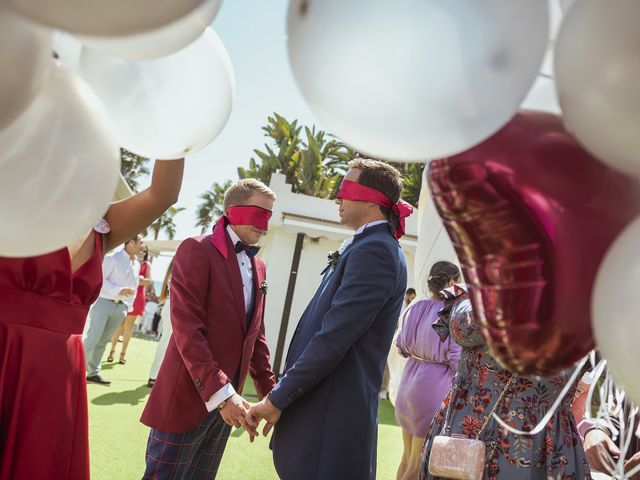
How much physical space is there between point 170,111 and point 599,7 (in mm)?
743

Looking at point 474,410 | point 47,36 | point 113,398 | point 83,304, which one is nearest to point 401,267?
point 474,410

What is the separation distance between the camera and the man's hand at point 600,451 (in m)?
2.18

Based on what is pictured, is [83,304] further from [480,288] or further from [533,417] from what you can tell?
[533,417]

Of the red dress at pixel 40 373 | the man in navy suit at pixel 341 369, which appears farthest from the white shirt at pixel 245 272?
the red dress at pixel 40 373

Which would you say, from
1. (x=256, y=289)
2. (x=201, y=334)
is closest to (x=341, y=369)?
(x=201, y=334)

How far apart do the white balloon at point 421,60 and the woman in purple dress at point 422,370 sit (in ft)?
10.0

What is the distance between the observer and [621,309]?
0.66 meters

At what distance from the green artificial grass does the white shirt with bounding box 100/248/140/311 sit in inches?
41.2

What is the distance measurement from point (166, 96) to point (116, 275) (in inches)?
214

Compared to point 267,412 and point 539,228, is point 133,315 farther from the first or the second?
point 539,228

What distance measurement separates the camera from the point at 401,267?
7.15 ft

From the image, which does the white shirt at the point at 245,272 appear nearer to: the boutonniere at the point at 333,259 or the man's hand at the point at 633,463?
the boutonniere at the point at 333,259

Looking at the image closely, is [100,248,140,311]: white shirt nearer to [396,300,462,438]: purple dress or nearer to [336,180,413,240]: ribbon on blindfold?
[396,300,462,438]: purple dress

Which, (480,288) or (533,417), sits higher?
(480,288)
